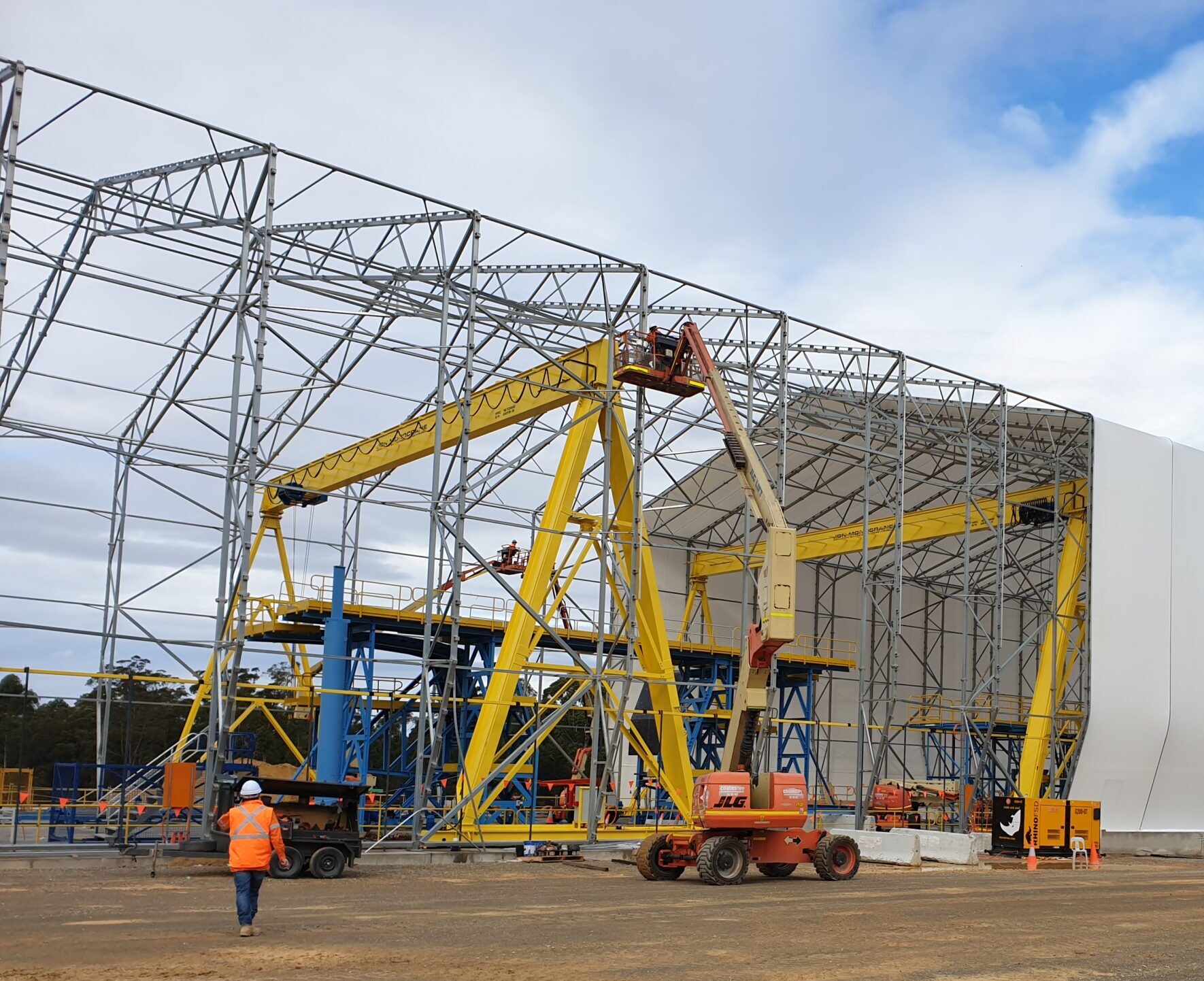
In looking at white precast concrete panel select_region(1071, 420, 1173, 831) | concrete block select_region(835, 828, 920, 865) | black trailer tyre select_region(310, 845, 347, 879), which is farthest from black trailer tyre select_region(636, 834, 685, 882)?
white precast concrete panel select_region(1071, 420, 1173, 831)

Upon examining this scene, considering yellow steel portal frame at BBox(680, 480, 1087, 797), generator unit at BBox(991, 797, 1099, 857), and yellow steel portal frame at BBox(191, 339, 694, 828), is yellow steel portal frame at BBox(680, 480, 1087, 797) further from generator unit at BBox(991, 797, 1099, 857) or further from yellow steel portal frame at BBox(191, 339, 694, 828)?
yellow steel portal frame at BBox(191, 339, 694, 828)

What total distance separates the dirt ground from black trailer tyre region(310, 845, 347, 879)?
396 mm

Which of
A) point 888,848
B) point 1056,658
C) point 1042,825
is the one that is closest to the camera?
point 888,848

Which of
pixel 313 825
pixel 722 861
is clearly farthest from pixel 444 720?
pixel 722 861

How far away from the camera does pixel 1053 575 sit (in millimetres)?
36500

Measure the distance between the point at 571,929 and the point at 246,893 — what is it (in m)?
3.67

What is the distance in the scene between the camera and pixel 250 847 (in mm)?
12711

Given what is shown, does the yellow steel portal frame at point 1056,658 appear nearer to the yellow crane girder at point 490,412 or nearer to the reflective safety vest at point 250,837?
the yellow crane girder at point 490,412

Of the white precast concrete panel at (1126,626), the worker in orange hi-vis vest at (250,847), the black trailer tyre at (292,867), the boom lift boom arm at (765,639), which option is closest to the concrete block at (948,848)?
the boom lift boom arm at (765,639)

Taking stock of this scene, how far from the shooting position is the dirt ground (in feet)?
39.3

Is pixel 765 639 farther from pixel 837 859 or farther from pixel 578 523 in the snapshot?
pixel 578 523

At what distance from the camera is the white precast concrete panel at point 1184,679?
36.6 m

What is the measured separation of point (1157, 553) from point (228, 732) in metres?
26.0

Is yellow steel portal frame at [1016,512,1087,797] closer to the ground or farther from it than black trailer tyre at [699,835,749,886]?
farther from it
